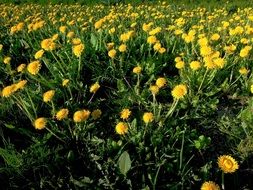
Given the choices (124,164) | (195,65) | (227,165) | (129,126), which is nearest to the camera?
(227,165)

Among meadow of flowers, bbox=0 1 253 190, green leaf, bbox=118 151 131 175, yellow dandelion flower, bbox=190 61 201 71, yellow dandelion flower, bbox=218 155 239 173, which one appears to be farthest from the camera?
yellow dandelion flower, bbox=190 61 201 71

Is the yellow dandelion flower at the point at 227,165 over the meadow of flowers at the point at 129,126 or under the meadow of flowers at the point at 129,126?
over

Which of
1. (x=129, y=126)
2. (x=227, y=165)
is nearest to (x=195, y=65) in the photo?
(x=129, y=126)

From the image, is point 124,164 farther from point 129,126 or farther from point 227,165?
point 227,165

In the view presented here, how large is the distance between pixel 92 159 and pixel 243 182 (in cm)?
113

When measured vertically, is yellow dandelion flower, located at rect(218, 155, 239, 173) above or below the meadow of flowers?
above

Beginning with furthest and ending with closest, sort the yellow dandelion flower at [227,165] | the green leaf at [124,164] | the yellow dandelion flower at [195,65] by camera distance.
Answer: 1. the yellow dandelion flower at [195,65]
2. the green leaf at [124,164]
3. the yellow dandelion flower at [227,165]

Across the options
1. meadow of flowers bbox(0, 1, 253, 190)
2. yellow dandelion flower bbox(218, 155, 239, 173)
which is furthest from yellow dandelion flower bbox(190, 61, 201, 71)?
yellow dandelion flower bbox(218, 155, 239, 173)

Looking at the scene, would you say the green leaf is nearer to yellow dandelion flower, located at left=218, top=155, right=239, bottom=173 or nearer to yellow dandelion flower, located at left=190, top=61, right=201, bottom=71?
yellow dandelion flower, located at left=218, top=155, right=239, bottom=173

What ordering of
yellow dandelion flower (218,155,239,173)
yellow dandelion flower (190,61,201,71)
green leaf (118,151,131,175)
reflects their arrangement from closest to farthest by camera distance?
yellow dandelion flower (218,155,239,173), green leaf (118,151,131,175), yellow dandelion flower (190,61,201,71)

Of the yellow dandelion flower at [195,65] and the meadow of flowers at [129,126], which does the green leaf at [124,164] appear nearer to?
the meadow of flowers at [129,126]

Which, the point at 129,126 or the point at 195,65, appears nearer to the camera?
the point at 129,126

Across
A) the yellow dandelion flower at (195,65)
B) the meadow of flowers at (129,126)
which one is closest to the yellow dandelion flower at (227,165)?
the meadow of flowers at (129,126)

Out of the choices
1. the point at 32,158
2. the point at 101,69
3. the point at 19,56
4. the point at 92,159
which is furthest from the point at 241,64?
the point at 19,56
